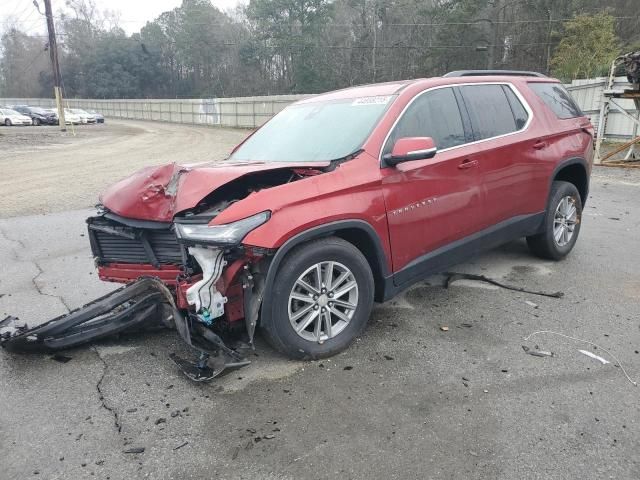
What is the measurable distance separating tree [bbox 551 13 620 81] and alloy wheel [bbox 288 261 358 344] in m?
24.7

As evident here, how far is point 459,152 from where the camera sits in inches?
159

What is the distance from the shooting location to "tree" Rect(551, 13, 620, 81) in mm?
25031

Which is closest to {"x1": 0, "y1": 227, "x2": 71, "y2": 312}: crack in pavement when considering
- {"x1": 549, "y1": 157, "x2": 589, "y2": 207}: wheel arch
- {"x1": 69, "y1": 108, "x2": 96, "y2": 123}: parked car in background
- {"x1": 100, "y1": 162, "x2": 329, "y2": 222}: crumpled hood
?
{"x1": 100, "y1": 162, "x2": 329, "y2": 222}: crumpled hood

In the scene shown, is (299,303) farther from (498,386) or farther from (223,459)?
(498,386)

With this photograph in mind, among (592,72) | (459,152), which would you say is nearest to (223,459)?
(459,152)

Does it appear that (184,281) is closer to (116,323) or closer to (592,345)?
(116,323)

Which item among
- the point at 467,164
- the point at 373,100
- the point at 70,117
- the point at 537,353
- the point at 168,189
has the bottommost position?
the point at 537,353

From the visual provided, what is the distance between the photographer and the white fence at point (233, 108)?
14977 mm

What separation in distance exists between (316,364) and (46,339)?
1.84 metres

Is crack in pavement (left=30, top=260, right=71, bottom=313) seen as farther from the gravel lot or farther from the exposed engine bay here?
the exposed engine bay

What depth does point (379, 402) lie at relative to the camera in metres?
2.93

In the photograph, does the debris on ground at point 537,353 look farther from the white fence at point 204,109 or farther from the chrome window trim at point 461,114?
the white fence at point 204,109

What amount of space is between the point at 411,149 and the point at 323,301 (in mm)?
1193

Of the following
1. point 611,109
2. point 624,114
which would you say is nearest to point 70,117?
point 611,109
